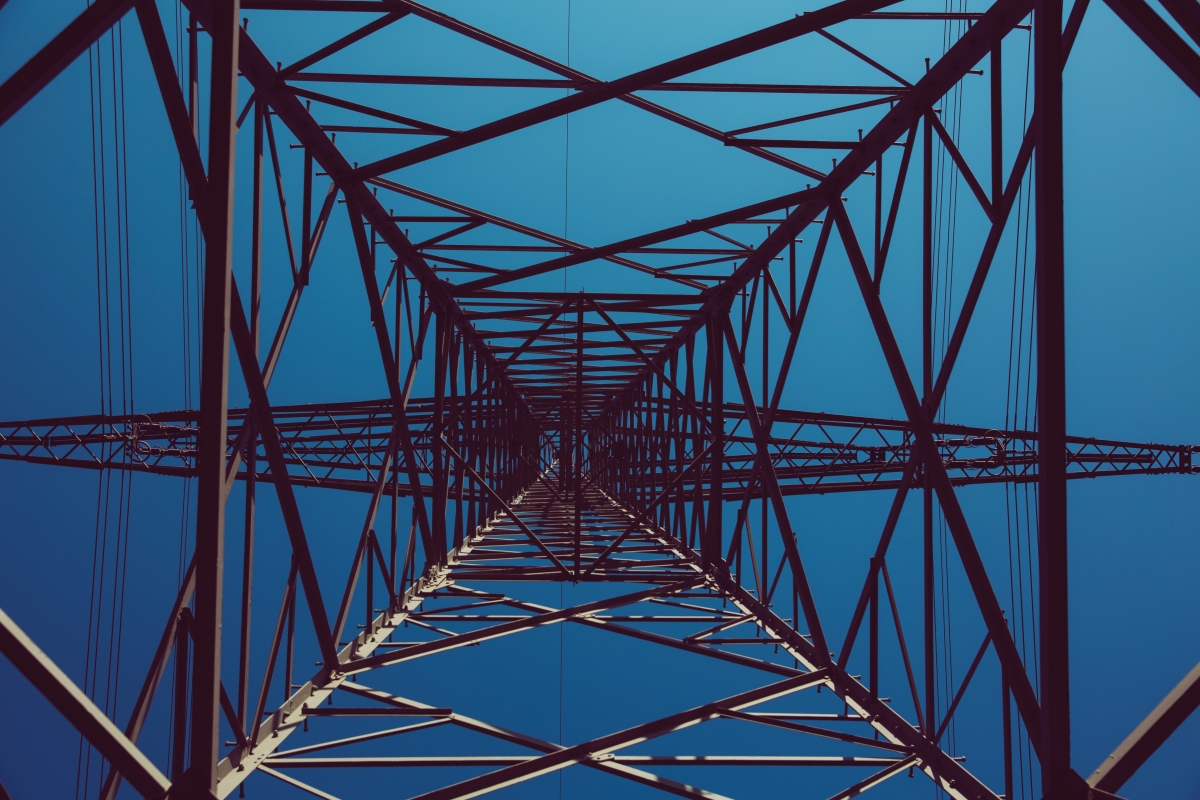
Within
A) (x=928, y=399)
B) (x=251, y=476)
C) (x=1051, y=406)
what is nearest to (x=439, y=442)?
(x=251, y=476)

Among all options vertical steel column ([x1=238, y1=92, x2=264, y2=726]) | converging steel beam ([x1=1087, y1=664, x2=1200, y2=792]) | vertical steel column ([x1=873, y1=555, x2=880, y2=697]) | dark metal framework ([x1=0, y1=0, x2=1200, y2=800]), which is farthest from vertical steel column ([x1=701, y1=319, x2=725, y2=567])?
converging steel beam ([x1=1087, y1=664, x2=1200, y2=792])

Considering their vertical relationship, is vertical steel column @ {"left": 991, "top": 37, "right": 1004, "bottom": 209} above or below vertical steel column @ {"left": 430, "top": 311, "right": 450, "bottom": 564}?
above

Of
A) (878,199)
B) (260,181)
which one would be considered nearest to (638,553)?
(878,199)

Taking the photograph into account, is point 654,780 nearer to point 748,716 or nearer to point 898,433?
point 748,716

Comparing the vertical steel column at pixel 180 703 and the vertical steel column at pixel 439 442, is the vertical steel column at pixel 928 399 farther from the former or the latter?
the vertical steel column at pixel 439 442

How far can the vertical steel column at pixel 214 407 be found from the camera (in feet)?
19.4

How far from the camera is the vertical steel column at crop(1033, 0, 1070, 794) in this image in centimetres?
584

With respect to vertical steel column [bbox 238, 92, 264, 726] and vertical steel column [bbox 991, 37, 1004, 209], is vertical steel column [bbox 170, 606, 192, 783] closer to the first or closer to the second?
vertical steel column [bbox 238, 92, 264, 726]

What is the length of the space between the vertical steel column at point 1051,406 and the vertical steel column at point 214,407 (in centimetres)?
553

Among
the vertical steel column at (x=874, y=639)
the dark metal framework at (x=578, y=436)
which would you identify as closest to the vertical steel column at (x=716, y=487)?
the dark metal framework at (x=578, y=436)

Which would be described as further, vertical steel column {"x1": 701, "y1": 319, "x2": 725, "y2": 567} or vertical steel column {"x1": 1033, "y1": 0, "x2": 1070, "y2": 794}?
vertical steel column {"x1": 701, "y1": 319, "x2": 725, "y2": 567}

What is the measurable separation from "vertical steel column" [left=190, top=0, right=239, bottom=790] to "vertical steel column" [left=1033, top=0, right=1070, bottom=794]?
18.1 feet

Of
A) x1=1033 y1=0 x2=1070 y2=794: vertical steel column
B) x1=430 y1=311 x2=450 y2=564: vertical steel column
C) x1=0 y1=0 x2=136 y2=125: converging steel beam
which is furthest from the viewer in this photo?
x1=430 y1=311 x2=450 y2=564: vertical steel column

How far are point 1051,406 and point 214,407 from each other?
5.74 m
